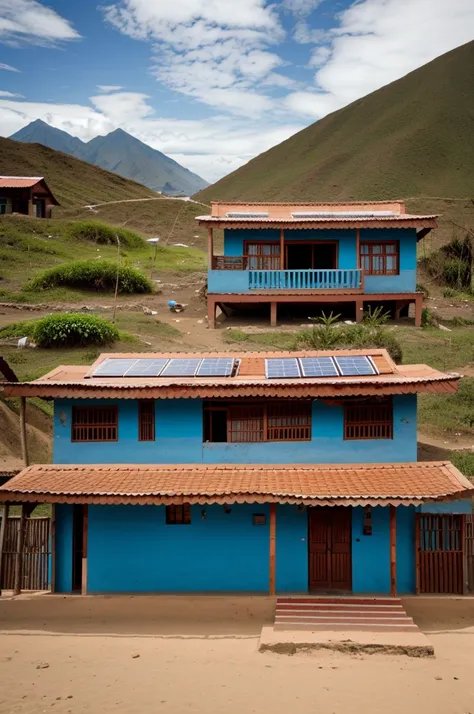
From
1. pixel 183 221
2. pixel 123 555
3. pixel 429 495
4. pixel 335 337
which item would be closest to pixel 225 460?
pixel 123 555

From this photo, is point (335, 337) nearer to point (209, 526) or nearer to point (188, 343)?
point (188, 343)

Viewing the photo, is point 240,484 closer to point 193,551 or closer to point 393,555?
point 193,551

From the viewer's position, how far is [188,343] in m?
24.7

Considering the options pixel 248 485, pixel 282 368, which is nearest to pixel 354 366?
pixel 282 368

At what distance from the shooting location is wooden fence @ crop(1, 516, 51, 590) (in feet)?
41.3

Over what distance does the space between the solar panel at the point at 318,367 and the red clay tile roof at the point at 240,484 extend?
1.64 metres

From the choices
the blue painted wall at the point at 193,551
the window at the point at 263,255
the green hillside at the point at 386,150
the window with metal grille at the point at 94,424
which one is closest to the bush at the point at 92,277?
the window at the point at 263,255

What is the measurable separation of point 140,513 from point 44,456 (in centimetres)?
650

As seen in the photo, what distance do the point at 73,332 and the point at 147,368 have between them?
10.9 meters

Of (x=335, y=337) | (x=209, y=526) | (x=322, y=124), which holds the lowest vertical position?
(x=209, y=526)

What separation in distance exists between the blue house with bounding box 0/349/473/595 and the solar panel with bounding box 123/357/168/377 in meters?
0.12

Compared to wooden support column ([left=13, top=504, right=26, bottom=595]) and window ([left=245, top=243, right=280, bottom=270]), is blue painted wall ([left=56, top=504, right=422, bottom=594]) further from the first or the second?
window ([left=245, top=243, right=280, bottom=270])

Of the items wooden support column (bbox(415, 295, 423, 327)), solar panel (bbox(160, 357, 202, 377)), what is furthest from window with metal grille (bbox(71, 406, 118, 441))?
wooden support column (bbox(415, 295, 423, 327))

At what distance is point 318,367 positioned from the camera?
14008mm
